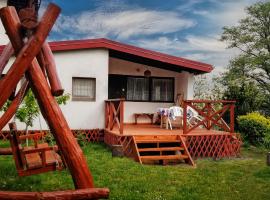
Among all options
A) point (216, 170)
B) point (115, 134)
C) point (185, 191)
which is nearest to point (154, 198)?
point (185, 191)

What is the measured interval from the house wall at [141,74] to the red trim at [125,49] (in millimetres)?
935

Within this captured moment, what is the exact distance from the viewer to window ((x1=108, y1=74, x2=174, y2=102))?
54.7ft

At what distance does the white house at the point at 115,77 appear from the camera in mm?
14000

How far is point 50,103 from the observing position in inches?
182

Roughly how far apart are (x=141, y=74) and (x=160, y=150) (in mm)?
6005

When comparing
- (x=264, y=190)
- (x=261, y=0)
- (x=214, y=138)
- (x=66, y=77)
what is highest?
(x=261, y=0)

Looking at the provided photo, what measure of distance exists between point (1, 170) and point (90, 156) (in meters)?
2.92

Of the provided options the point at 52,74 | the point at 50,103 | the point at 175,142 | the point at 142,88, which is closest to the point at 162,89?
the point at 142,88

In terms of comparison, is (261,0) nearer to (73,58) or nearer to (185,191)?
(73,58)

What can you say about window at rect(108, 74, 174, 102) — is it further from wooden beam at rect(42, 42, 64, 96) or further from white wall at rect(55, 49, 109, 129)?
wooden beam at rect(42, 42, 64, 96)

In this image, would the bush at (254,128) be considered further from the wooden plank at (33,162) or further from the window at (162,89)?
the wooden plank at (33,162)

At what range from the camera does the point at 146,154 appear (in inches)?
455

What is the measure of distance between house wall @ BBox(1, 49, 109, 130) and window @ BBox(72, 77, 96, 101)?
18 cm

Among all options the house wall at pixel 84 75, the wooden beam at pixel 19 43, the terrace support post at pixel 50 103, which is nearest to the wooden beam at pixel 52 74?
the terrace support post at pixel 50 103
